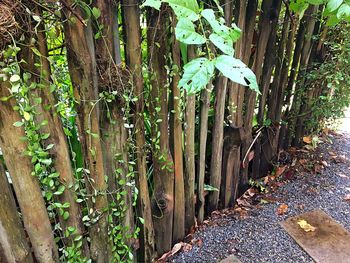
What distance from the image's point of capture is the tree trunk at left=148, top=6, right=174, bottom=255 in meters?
1.11

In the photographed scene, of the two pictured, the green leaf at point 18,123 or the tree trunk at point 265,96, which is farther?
the tree trunk at point 265,96

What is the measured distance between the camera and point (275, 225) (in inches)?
66.2

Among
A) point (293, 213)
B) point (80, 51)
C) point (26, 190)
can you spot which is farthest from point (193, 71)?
point (293, 213)

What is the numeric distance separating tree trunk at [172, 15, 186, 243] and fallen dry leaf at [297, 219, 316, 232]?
2.32 ft

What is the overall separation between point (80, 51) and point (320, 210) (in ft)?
5.56

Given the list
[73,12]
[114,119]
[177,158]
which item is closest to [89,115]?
[114,119]

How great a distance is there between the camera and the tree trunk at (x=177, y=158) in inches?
48.1

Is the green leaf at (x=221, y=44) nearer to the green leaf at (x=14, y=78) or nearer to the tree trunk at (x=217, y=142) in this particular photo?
the green leaf at (x=14, y=78)

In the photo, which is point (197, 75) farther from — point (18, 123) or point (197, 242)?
point (197, 242)

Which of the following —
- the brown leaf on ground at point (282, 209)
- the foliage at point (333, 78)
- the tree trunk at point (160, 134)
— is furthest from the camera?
the foliage at point (333, 78)

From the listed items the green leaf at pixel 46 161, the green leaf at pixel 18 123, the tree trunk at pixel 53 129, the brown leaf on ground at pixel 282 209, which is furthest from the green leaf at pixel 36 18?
the brown leaf on ground at pixel 282 209

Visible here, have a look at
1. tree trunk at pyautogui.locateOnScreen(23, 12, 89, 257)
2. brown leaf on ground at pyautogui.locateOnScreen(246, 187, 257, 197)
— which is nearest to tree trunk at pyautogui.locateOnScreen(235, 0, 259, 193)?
brown leaf on ground at pyautogui.locateOnScreen(246, 187, 257, 197)

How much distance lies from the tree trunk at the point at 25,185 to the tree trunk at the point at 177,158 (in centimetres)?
62

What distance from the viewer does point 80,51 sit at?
90cm
